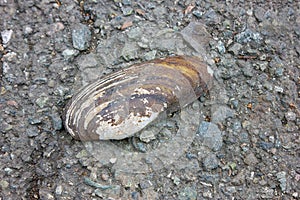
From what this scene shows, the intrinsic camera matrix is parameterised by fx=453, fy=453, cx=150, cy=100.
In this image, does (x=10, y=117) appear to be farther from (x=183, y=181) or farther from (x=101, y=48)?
(x=183, y=181)

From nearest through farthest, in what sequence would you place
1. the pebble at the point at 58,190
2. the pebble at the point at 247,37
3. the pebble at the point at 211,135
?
the pebble at the point at 58,190
the pebble at the point at 211,135
the pebble at the point at 247,37

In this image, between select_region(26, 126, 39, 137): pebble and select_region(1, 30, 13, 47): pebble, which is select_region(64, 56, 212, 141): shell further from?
select_region(1, 30, 13, 47): pebble

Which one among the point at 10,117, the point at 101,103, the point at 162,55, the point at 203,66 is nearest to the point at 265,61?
the point at 203,66

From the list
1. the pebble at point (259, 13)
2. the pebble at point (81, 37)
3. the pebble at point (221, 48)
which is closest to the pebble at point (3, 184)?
the pebble at point (81, 37)

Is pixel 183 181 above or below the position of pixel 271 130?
below

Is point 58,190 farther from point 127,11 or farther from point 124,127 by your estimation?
point 127,11

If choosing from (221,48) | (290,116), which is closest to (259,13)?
(221,48)

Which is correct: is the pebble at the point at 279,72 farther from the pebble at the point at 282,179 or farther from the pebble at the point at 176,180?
the pebble at the point at 176,180
